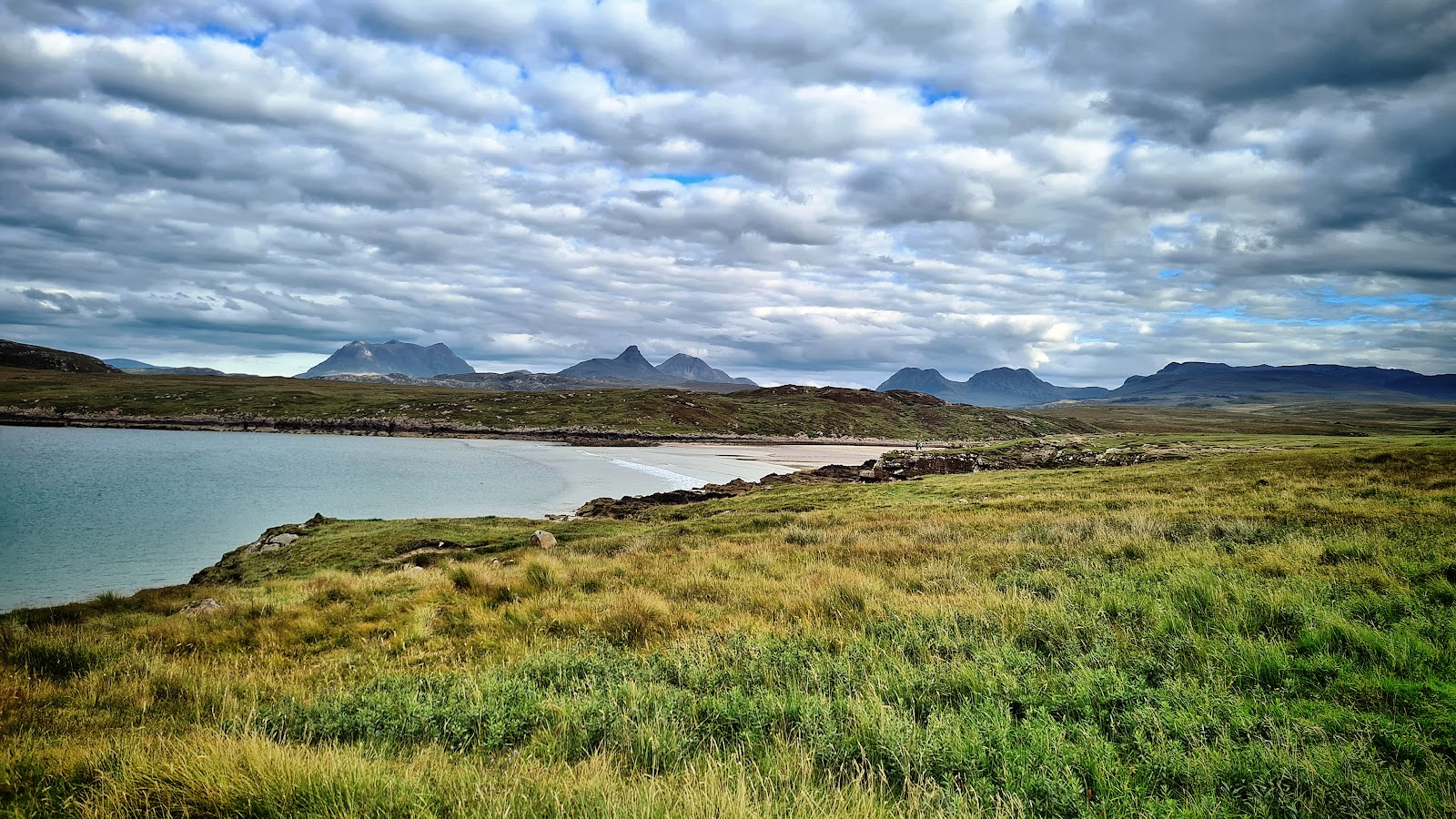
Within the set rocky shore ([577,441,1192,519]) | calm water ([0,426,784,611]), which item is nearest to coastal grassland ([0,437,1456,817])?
calm water ([0,426,784,611])

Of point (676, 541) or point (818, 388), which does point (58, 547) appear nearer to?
point (676, 541)

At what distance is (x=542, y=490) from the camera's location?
42.4 meters

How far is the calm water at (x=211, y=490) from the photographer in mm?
21281

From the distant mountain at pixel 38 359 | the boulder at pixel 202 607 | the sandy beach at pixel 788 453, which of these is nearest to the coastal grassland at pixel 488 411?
the sandy beach at pixel 788 453

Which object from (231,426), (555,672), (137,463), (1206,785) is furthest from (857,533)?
(231,426)

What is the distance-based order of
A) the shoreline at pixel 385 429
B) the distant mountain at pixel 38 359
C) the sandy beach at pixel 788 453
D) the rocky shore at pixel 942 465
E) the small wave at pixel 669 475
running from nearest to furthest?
the rocky shore at pixel 942 465
the small wave at pixel 669 475
the sandy beach at pixel 788 453
the shoreline at pixel 385 429
the distant mountain at pixel 38 359

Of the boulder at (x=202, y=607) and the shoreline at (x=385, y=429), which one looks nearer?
the boulder at (x=202, y=607)

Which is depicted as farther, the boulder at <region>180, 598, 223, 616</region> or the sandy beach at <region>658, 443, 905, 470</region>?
the sandy beach at <region>658, 443, 905, 470</region>

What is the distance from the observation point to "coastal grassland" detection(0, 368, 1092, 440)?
111 meters

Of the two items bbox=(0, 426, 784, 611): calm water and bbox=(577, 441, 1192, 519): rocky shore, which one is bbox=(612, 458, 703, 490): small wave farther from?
bbox=(577, 441, 1192, 519): rocky shore

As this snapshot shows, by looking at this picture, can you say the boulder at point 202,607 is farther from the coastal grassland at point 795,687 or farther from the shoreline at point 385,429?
the shoreline at point 385,429

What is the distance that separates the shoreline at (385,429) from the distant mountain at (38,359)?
111 meters

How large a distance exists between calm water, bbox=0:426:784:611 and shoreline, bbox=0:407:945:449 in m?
22.3

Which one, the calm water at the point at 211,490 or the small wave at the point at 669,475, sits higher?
the calm water at the point at 211,490
